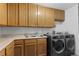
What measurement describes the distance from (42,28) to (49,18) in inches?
13.1

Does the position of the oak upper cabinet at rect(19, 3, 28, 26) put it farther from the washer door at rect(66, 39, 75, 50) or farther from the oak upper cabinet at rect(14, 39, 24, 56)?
the washer door at rect(66, 39, 75, 50)

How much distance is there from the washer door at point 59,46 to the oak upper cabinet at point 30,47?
0.58m

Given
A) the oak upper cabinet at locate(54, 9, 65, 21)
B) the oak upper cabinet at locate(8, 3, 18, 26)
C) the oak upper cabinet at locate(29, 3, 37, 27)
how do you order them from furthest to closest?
the oak upper cabinet at locate(54, 9, 65, 21) < the oak upper cabinet at locate(29, 3, 37, 27) < the oak upper cabinet at locate(8, 3, 18, 26)

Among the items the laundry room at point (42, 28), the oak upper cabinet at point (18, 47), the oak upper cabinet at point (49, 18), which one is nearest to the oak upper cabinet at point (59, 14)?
the laundry room at point (42, 28)

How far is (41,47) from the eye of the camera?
3.31 meters

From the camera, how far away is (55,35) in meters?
3.43

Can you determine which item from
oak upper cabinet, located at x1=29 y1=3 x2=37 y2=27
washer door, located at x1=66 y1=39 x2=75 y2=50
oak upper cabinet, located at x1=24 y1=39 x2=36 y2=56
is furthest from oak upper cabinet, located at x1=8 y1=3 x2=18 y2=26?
washer door, located at x1=66 y1=39 x2=75 y2=50

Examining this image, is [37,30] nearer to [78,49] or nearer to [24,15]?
[24,15]

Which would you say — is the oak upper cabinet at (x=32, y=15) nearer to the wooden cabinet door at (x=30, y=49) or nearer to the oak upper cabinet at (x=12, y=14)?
the oak upper cabinet at (x=12, y=14)

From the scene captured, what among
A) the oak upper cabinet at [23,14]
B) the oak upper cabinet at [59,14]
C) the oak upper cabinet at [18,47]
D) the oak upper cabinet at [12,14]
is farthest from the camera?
the oak upper cabinet at [59,14]

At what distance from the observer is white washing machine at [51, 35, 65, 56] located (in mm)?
3377

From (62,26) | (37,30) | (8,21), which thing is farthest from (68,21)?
(8,21)

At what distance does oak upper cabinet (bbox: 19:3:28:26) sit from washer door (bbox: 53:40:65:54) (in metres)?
0.91

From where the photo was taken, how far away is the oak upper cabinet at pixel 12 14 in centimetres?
299
